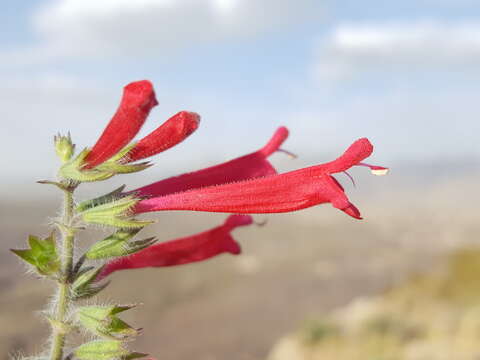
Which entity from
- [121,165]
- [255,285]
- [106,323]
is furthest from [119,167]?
[255,285]

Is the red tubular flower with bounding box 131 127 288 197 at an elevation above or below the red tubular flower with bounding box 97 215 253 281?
above

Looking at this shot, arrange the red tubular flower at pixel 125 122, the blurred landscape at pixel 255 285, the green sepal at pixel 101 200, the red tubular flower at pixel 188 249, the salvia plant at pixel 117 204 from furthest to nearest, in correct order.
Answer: the blurred landscape at pixel 255 285 → the red tubular flower at pixel 188 249 → the green sepal at pixel 101 200 → the salvia plant at pixel 117 204 → the red tubular flower at pixel 125 122

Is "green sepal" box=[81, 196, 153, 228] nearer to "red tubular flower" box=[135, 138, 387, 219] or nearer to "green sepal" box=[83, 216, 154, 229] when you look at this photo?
"green sepal" box=[83, 216, 154, 229]

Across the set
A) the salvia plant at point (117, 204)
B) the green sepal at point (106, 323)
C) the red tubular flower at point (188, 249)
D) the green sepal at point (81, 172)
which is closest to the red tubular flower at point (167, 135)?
the salvia plant at point (117, 204)

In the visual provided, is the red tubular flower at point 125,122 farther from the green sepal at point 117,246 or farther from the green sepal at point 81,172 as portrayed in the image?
the green sepal at point 117,246

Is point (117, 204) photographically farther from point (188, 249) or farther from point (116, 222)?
point (188, 249)

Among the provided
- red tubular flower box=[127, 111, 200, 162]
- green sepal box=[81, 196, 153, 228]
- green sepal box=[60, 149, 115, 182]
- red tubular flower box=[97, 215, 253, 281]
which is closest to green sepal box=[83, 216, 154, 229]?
green sepal box=[81, 196, 153, 228]
